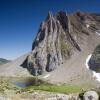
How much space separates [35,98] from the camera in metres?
53.0

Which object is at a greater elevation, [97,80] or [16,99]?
[97,80]

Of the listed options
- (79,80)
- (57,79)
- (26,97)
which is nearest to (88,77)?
(79,80)

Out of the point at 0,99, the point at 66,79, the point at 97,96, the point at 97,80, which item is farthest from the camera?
the point at 66,79

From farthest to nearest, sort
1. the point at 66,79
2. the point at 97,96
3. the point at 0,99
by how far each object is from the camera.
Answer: the point at 66,79
the point at 0,99
the point at 97,96

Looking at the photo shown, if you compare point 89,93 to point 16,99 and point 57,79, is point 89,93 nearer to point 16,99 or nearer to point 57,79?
point 16,99

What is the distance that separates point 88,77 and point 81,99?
147 m

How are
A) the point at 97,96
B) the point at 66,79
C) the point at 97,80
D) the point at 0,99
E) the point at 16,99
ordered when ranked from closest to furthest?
1. the point at 97,96
2. the point at 0,99
3. the point at 16,99
4. the point at 97,80
5. the point at 66,79

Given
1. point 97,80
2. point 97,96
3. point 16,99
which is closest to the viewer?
point 97,96

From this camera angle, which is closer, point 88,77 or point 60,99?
point 60,99

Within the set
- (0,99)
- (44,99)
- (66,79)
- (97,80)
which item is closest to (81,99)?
(44,99)

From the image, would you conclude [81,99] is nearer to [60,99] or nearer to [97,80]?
[60,99]

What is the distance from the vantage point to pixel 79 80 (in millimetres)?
188125

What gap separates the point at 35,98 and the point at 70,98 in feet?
32.8

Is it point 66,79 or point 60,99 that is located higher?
point 66,79
